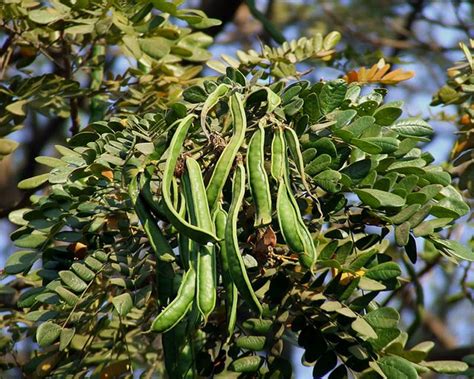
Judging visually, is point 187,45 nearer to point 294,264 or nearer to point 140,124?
point 140,124

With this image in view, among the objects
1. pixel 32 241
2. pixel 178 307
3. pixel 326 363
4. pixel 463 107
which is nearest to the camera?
pixel 178 307

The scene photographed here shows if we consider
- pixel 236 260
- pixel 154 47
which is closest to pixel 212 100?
pixel 236 260

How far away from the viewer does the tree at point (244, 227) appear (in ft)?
3.15

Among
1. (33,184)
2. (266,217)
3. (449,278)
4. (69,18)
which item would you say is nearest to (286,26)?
(449,278)

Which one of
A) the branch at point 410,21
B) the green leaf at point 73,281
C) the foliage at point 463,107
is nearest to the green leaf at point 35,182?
the green leaf at point 73,281

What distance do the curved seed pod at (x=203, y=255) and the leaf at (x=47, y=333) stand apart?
29 centimetres

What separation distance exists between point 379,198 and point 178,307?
1.03ft

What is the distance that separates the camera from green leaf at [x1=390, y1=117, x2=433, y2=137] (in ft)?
4.04

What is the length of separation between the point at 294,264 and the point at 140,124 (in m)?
0.27

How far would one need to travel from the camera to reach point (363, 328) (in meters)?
1.07

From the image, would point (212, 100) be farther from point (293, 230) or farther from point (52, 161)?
point (52, 161)

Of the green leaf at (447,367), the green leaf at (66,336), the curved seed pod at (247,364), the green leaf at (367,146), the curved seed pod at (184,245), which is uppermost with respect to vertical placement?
the curved seed pod at (184,245)

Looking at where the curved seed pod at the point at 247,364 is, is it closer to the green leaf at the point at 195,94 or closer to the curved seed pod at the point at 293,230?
the curved seed pod at the point at 293,230

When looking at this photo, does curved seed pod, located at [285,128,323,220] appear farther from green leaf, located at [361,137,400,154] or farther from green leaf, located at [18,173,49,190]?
green leaf, located at [18,173,49,190]
